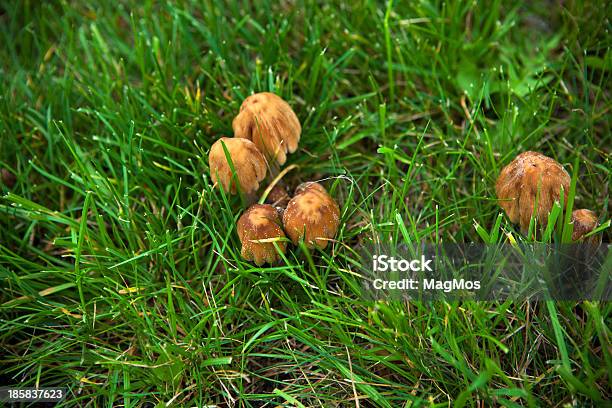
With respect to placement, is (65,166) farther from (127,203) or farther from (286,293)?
(286,293)

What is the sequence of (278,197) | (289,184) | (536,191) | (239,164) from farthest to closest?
1. (289,184)
2. (278,197)
3. (239,164)
4. (536,191)

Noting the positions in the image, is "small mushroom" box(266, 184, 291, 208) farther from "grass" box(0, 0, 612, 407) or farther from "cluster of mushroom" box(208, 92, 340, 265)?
"grass" box(0, 0, 612, 407)

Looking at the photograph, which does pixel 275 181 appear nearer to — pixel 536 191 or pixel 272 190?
pixel 272 190

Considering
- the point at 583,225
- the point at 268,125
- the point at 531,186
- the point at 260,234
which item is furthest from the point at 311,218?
the point at 583,225

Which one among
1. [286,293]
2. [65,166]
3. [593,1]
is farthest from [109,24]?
[593,1]

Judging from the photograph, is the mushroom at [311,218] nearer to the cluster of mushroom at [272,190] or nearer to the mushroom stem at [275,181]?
the cluster of mushroom at [272,190]

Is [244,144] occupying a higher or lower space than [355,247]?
higher
